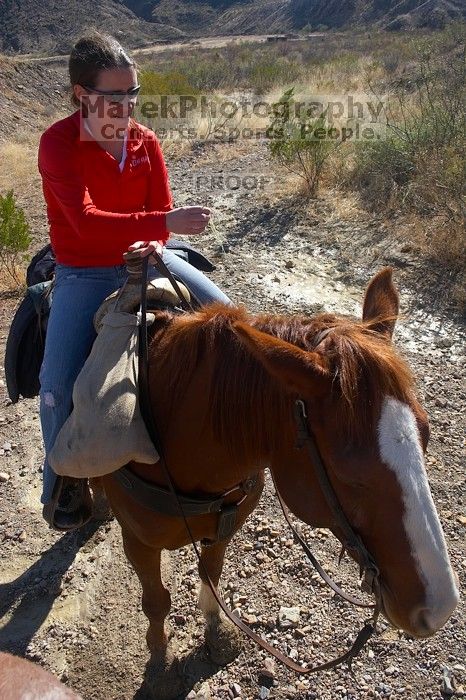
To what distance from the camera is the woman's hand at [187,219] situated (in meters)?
1.86

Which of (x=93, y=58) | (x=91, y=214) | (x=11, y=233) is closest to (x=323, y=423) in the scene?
(x=91, y=214)

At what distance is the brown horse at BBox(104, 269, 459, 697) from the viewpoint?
1.30 metres

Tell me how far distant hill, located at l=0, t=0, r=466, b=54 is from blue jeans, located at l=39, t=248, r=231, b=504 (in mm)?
39297

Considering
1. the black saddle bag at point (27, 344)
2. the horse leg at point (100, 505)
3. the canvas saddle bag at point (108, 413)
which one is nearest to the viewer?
the canvas saddle bag at point (108, 413)

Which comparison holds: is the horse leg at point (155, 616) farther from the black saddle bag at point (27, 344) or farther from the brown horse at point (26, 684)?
the brown horse at point (26, 684)

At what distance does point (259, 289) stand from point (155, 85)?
10929 millimetres

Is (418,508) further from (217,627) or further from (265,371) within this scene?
(217,627)

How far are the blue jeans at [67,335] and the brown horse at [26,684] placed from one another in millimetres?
1174

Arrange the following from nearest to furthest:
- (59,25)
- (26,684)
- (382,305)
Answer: (26,684)
(382,305)
(59,25)

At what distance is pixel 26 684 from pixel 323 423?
83cm

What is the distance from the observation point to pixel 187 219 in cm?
186

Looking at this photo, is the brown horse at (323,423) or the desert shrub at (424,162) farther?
the desert shrub at (424,162)

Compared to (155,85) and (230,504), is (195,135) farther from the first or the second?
(230,504)

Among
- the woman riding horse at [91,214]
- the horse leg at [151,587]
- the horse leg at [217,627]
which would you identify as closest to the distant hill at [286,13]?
the woman riding horse at [91,214]
